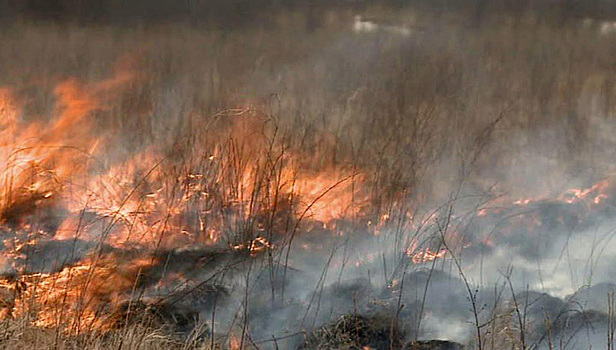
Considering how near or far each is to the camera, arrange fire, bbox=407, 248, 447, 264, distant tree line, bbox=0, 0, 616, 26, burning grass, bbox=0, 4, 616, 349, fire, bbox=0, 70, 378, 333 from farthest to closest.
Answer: distant tree line, bbox=0, 0, 616, 26 < fire, bbox=0, 70, 378, 333 < fire, bbox=407, 248, 447, 264 < burning grass, bbox=0, 4, 616, 349

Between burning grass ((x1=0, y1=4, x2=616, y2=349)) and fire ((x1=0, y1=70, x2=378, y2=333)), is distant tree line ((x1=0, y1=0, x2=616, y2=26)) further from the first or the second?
fire ((x1=0, y1=70, x2=378, y2=333))

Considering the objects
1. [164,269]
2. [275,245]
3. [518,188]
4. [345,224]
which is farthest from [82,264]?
[518,188]

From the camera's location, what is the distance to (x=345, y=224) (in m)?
5.47

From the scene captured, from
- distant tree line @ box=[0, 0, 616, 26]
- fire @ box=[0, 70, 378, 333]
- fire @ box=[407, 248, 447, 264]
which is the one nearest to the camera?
fire @ box=[407, 248, 447, 264]

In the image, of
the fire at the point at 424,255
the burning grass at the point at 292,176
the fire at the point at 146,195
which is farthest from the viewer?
the fire at the point at 146,195

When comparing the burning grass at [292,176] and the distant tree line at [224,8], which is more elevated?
the distant tree line at [224,8]

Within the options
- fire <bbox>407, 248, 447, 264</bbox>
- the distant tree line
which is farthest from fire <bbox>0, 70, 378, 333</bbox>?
the distant tree line

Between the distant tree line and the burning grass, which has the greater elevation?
the distant tree line

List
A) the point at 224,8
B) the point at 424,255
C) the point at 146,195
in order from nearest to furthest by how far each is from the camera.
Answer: the point at 424,255 → the point at 146,195 → the point at 224,8

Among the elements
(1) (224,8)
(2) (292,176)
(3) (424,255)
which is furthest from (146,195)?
(1) (224,8)

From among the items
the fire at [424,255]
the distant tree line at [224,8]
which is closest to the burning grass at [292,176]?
the fire at [424,255]

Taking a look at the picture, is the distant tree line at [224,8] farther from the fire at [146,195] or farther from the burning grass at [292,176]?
the fire at [146,195]

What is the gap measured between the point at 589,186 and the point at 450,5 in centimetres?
173

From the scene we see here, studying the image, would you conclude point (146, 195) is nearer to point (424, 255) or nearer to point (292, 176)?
point (292, 176)
